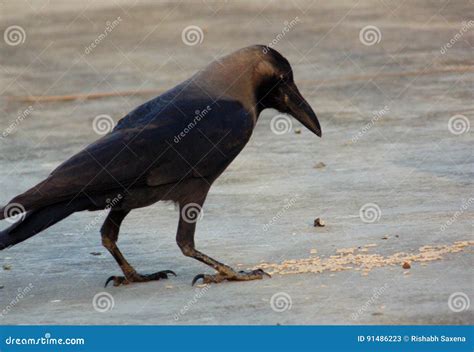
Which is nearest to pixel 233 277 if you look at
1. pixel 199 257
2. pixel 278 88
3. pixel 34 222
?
pixel 199 257

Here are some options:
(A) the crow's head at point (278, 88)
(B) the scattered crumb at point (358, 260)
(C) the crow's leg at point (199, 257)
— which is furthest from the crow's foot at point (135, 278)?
(A) the crow's head at point (278, 88)

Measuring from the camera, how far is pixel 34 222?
279 inches

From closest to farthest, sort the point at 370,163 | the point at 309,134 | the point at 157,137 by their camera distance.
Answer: the point at 157,137
the point at 370,163
the point at 309,134

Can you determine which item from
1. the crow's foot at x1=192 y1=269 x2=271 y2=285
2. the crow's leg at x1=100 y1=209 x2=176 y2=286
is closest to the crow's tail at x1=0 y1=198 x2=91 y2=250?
the crow's leg at x1=100 y1=209 x2=176 y2=286

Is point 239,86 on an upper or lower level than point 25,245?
upper

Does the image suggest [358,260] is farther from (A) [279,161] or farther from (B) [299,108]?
(A) [279,161]

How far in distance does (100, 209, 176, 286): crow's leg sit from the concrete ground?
0.38 feet

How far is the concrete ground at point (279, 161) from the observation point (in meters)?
6.80

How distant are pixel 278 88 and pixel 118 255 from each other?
1412 mm

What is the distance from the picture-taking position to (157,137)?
726 cm

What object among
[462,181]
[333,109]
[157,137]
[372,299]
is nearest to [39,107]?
[333,109]

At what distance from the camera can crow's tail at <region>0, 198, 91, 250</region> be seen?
709 cm

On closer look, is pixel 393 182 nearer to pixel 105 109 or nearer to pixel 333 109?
pixel 333 109

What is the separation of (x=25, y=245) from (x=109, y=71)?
6602 mm
